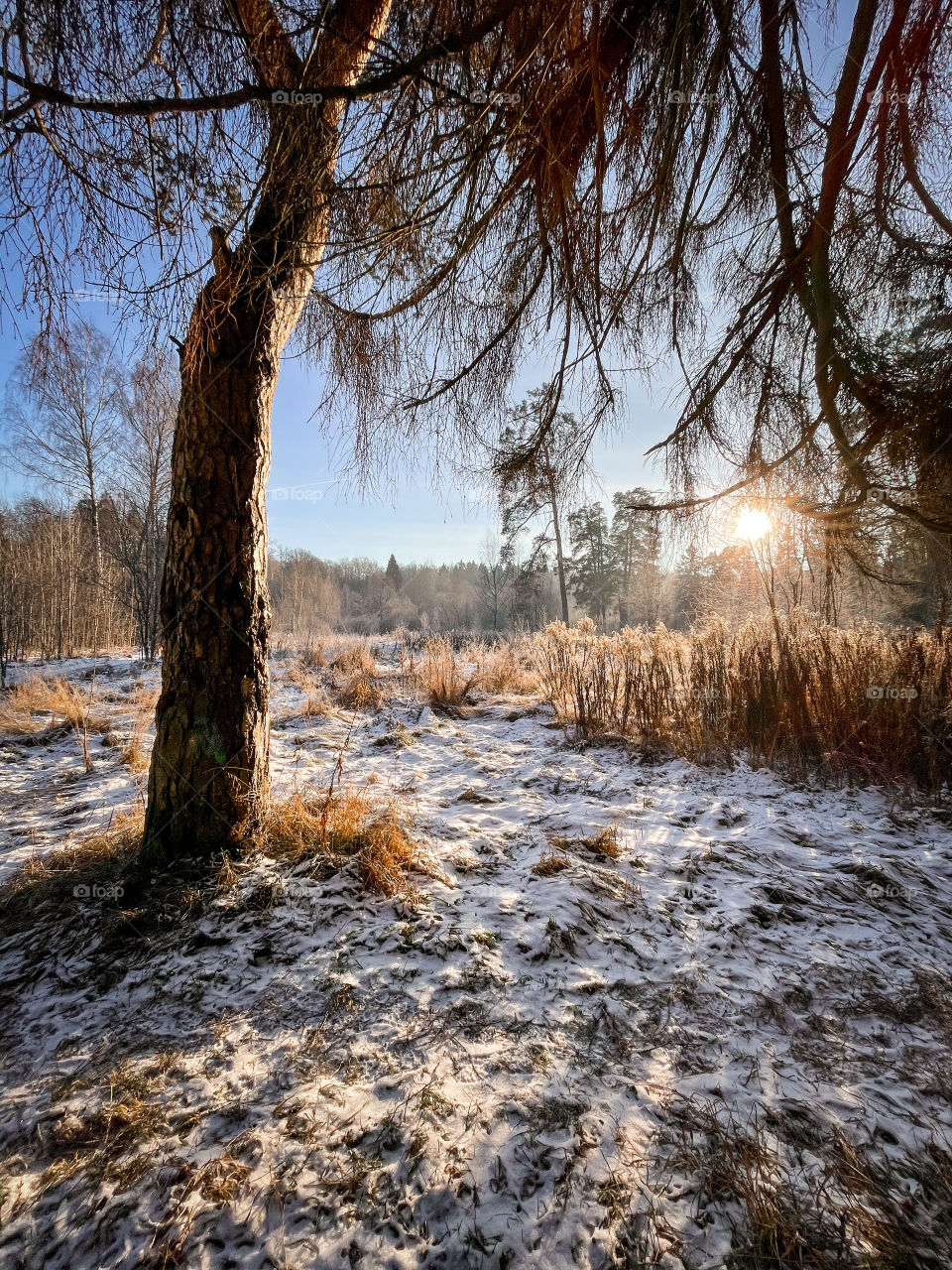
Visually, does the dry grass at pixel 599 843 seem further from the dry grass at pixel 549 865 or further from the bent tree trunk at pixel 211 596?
the bent tree trunk at pixel 211 596

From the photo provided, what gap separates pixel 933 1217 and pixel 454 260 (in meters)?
2.93

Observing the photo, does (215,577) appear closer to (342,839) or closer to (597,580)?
(342,839)

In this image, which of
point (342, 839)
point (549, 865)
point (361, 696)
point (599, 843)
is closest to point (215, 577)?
point (342, 839)

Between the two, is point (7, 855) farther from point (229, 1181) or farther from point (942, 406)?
point (942, 406)

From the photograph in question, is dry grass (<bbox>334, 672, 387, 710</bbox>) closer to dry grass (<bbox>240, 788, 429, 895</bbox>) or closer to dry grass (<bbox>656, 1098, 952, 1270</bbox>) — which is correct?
dry grass (<bbox>240, 788, 429, 895</bbox>)

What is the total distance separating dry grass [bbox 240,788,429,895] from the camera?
2102 millimetres

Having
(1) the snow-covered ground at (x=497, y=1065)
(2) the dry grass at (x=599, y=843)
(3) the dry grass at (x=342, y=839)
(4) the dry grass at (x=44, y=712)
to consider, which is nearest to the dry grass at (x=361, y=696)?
(4) the dry grass at (x=44, y=712)

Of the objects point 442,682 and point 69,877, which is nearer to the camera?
point 69,877

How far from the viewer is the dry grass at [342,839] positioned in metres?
2.10

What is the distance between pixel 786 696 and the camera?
3.80 meters

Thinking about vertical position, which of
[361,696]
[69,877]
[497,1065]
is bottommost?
[497,1065]

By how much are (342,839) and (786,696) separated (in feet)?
11.3

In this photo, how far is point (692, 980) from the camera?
1.62 meters

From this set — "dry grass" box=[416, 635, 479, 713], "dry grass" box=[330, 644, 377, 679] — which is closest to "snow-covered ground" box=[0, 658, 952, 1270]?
"dry grass" box=[416, 635, 479, 713]
